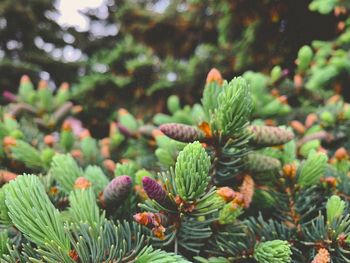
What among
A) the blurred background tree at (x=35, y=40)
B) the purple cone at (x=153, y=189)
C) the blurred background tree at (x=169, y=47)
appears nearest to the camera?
the purple cone at (x=153, y=189)

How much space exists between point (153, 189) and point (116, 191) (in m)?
0.13

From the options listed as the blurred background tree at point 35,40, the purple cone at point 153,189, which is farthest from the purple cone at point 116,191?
the blurred background tree at point 35,40

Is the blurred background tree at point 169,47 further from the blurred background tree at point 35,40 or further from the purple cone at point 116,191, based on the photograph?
the purple cone at point 116,191

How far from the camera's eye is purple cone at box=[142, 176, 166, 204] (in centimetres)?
59

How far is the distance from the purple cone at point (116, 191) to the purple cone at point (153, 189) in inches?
3.2

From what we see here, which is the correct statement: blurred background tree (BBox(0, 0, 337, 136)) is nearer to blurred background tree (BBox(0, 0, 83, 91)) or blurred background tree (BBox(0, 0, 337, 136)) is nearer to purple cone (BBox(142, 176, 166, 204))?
blurred background tree (BBox(0, 0, 83, 91))

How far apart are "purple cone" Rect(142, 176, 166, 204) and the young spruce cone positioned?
121mm

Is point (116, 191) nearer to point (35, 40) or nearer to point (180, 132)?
point (180, 132)

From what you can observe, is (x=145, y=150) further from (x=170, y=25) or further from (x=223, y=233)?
(x=170, y=25)

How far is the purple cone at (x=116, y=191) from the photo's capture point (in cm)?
67

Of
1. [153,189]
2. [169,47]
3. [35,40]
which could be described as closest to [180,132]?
[153,189]

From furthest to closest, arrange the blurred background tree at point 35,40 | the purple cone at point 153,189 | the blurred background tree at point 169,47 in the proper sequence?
1. the blurred background tree at point 35,40
2. the blurred background tree at point 169,47
3. the purple cone at point 153,189

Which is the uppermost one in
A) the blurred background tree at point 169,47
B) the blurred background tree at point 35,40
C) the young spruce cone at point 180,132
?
the blurred background tree at point 35,40

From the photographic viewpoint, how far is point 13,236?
0.72 metres
